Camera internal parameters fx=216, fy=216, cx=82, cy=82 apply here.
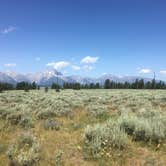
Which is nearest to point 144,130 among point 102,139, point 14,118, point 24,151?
point 102,139

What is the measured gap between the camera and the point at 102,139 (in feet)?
18.8

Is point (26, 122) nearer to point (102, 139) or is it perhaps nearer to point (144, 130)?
point (102, 139)

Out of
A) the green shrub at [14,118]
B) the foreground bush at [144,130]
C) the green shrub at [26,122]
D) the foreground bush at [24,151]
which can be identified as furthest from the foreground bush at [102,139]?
the green shrub at [14,118]

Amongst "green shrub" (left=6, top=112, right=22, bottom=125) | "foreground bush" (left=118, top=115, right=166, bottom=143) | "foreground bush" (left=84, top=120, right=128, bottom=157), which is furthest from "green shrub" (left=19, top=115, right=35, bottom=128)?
"foreground bush" (left=118, top=115, right=166, bottom=143)

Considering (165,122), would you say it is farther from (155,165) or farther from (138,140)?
(155,165)

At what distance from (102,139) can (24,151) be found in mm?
2000

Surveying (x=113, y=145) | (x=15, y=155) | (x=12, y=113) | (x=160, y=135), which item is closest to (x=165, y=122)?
(x=160, y=135)

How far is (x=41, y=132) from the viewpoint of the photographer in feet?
23.7

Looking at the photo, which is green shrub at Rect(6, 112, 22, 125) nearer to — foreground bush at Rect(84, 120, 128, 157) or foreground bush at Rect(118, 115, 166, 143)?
foreground bush at Rect(84, 120, 128, 157)

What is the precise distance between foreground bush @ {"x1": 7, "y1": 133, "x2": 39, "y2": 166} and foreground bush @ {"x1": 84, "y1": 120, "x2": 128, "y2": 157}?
1369 mm

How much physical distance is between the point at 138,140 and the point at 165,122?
4.66 ft

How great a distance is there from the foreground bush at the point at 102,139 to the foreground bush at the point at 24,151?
4.49ft

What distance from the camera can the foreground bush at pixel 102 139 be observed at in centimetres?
540

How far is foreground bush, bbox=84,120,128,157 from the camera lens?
5400mm
